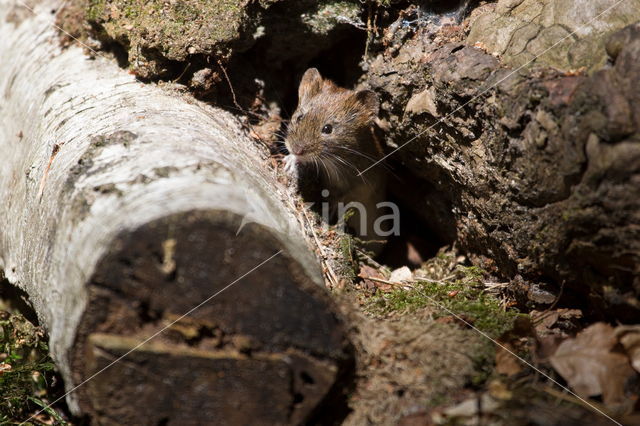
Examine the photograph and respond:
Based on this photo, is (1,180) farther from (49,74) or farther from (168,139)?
(168,139)

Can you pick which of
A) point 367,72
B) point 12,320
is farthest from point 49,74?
point 367,72

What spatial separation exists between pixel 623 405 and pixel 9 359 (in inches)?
135

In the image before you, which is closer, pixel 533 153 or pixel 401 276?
pixel 533 153

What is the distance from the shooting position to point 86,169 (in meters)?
2.61

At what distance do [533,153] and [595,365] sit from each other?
105 cm

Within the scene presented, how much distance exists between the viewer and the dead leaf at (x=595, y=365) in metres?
2.23

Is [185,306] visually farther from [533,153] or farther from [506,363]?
[533,153]

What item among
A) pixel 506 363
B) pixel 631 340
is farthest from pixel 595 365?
pixel 506 363

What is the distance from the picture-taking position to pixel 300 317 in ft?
7.14

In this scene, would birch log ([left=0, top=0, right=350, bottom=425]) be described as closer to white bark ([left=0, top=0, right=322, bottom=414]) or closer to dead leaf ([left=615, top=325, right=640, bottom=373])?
white bark ([left=0, top=0, right=322, bottom=414])

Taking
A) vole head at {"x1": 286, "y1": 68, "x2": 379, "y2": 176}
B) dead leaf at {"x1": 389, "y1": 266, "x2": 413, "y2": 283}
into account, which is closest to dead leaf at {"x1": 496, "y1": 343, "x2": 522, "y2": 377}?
dead leaf at {"x1": 389, "y1": 266, "x2": 413, "y2": 283}

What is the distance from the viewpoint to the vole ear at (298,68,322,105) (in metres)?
4.57

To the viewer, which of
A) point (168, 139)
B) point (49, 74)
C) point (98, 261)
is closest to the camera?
point (98, 261)

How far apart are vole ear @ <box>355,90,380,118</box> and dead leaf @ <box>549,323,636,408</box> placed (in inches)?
95.5
